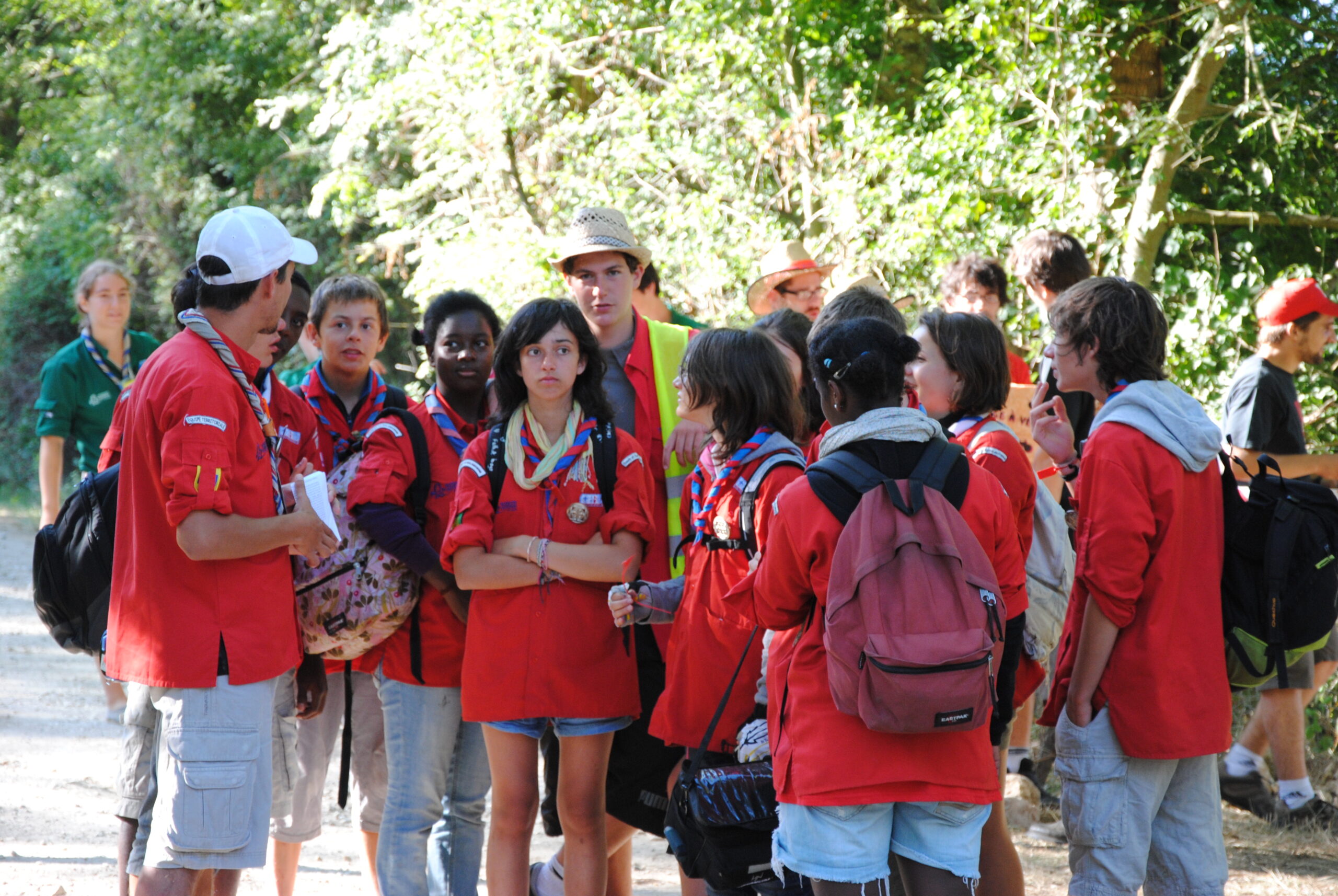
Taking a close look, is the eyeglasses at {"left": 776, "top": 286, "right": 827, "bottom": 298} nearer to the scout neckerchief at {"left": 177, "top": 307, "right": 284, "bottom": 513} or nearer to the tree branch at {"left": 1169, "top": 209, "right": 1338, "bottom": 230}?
the tree branch at {"left": 1169, "top": 209, "right": 1338, "bottom": 230}

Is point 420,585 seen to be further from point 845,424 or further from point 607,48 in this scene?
point 607,48

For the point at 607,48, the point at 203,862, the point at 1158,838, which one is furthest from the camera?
the point at 607,48

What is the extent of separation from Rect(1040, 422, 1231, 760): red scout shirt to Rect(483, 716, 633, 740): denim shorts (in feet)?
4.66

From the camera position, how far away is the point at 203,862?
302 centimetres

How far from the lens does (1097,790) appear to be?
3123 mm

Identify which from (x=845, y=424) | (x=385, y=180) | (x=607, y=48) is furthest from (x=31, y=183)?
(x=845, y=424)

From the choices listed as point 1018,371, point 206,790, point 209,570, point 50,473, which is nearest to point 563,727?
point 206,790

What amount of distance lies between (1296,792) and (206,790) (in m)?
4.44

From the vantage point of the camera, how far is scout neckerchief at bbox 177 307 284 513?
124 inches

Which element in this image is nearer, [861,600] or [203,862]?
[861,600]

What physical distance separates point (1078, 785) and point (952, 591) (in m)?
1.01

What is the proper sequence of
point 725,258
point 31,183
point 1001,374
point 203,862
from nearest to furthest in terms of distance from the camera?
point 203,862
point 1001,374
point 725,258
point 31,183

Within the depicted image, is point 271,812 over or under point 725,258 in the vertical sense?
under

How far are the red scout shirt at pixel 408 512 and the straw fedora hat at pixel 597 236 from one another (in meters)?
0.88
